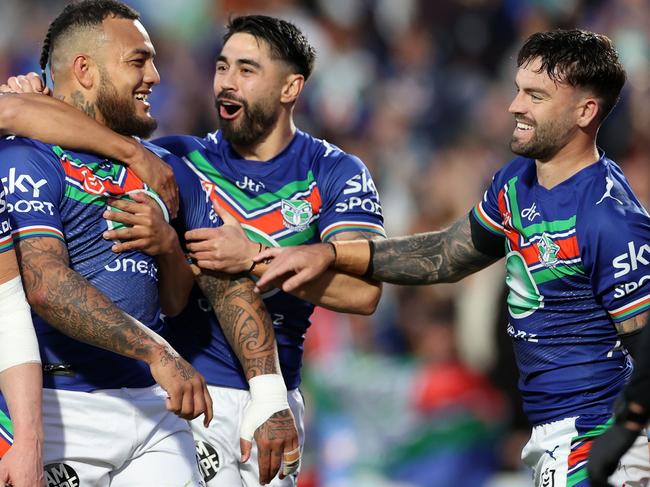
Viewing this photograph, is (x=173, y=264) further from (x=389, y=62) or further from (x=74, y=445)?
(x=389, y=62)

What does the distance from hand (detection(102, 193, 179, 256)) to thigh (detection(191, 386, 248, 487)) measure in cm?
103

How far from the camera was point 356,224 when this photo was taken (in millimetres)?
5512

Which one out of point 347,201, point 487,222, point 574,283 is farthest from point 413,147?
point 574,283

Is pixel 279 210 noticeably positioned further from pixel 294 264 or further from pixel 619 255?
pixel 619 255

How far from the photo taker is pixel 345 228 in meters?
5.48

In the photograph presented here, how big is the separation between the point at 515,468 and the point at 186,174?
14.5ft

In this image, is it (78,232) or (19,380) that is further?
(78,232)

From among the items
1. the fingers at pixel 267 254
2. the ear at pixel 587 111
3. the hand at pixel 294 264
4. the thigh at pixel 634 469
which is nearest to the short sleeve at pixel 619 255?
the ear at pixel 587 111

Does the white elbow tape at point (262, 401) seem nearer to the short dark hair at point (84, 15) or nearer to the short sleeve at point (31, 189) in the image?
the short sleeve at point (31, 189)

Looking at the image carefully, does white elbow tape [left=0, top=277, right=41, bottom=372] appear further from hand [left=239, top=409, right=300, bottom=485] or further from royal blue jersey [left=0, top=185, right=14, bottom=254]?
hand [left=239, top=409, right=300, bottom=485]

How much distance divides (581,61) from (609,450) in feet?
5.89

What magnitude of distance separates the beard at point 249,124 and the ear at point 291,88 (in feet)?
0.53

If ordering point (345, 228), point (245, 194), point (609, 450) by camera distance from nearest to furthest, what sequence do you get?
point (609, 450)
point (345, 228)
point (245, 194)

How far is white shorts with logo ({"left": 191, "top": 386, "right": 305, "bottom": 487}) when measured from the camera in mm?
5344
